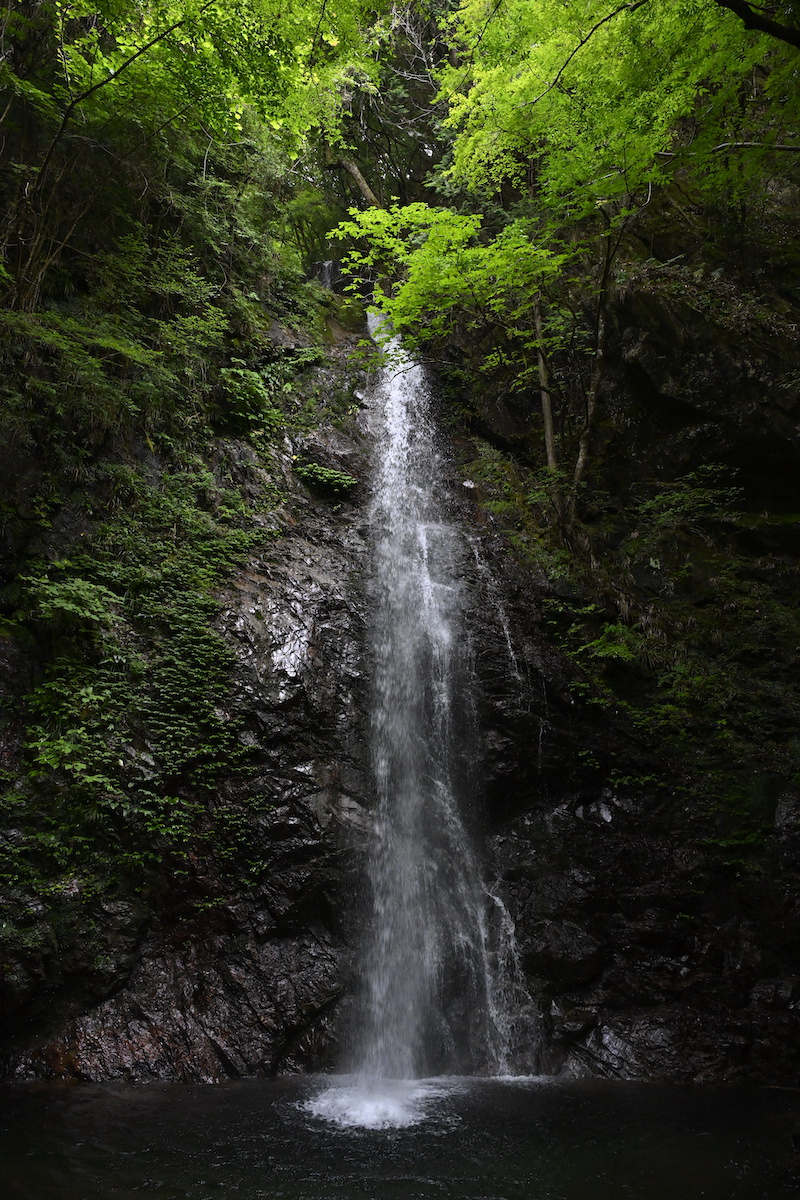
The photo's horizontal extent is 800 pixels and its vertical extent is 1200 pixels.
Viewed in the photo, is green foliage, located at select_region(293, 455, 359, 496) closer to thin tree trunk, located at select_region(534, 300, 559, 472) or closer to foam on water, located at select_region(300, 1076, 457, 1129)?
thin tree trunk, located at select_region(534, 300, 559, 472)

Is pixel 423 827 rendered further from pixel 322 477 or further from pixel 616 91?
pixel 616 91

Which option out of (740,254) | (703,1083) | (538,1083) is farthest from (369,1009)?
(740,254)

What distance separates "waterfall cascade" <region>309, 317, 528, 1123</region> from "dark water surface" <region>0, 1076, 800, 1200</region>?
598 mm

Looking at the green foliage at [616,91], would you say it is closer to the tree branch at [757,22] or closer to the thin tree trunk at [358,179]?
the tree branch at [757,22]

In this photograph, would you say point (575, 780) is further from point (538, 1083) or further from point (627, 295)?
point (627, 295)

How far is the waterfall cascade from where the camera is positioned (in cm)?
612

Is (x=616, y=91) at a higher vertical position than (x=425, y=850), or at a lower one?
higher

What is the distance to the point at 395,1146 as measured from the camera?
14.1 feet

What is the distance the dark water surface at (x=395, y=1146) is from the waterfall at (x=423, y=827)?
73cm

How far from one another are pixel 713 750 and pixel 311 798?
4.63 metres

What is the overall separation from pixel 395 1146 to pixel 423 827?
3133 mm

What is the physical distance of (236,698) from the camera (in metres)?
6.89

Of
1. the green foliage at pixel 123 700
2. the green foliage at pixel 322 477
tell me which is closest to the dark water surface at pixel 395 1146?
the green foliage at pixel 123 700

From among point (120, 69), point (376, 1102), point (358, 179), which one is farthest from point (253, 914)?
point (358, 179)
